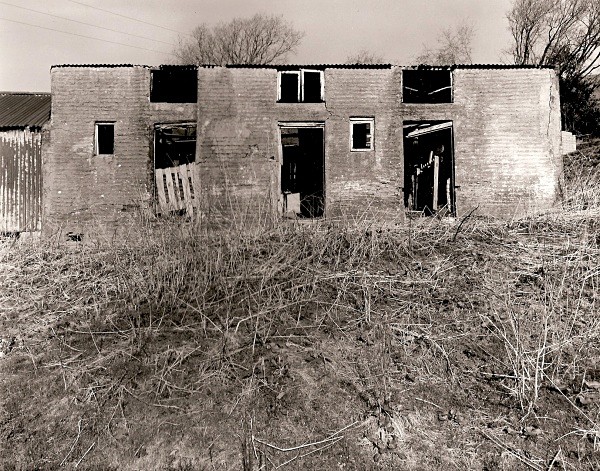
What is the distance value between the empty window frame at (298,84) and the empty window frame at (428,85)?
2.62 m

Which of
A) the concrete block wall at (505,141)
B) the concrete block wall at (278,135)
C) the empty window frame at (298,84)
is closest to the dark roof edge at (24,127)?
the concrete block wall at (278,135)

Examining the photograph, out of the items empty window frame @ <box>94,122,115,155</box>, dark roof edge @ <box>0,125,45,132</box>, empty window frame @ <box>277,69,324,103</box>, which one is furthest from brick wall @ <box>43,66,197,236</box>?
empty window frame @ <box>277,69,324,103</box>

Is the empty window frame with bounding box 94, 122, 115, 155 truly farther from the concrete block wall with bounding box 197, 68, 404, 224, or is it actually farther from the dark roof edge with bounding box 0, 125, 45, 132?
the concrete block wall with bounding box 197, 68, 404, 224

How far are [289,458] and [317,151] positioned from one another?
13933mm

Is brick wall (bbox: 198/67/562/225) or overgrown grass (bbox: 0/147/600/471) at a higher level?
brick wall (bbox: 198/67/562/225)

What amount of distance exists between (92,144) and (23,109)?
4706 millimetres

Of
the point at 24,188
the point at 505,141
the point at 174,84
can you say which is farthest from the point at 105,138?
the point at 505,141

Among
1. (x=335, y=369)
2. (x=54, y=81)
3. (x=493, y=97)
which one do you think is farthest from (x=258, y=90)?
(x=335, y=369)

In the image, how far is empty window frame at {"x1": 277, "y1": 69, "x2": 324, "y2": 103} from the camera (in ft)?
45.1

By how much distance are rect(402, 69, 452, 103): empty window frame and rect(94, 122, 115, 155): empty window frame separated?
864 centimetres

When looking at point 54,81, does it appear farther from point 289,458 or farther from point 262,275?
point 289,458

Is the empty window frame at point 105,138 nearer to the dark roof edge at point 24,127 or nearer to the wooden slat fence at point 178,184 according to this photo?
the wooden slat fence at point 178,184

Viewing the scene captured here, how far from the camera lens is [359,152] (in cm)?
1346

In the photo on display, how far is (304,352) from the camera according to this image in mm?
5949
